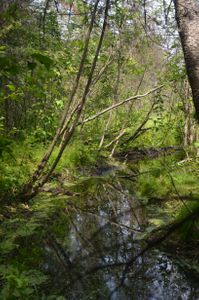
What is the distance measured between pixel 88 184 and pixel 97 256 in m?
3.91

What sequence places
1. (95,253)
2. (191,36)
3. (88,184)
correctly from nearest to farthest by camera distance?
(191,36), (95,253), (88,184)

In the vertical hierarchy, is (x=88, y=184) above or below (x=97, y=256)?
below

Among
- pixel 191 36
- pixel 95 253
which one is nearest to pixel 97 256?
pixel 95 253

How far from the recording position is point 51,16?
7.86 meters

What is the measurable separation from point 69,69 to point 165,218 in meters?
4.84

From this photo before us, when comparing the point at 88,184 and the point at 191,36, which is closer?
the point at 191,36

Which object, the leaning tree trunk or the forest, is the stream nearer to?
the forest

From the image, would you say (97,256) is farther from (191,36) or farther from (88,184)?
(88,184)

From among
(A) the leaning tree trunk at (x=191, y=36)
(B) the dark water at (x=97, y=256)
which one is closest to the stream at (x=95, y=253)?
(B) the dark water at (x=97, y=256)

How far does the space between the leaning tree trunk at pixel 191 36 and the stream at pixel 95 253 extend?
1744 mm

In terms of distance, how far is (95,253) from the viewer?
4250mm

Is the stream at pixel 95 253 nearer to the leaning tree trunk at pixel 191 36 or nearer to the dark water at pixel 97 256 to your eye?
the dark water at pixel 97 256

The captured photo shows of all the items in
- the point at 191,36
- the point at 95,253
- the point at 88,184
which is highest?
the point at 191,36

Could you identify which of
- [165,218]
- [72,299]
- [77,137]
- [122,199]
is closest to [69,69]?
[77,137]
